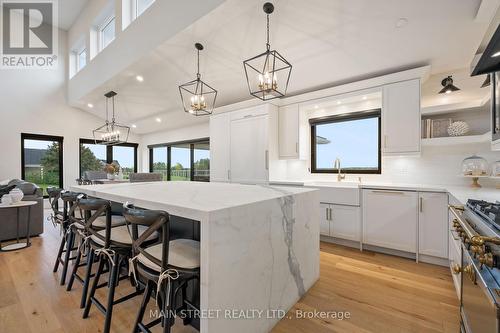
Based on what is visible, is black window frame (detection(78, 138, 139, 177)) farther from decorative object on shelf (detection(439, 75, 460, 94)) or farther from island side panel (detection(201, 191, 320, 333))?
decorative object on shelf (detection(439, 75, 460, 94))

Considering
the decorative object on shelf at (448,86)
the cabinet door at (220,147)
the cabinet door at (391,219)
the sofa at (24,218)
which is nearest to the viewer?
the cabinet door at (391,219)

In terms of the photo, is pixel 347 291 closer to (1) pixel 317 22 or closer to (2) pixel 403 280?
(2) pixel 403 280

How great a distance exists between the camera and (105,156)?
24.1 ft

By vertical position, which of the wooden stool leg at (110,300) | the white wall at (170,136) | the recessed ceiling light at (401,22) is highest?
the recessed ceiling light at (401,22)

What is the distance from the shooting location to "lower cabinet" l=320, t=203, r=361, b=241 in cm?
306

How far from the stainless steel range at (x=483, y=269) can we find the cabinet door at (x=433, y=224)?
1450 mm

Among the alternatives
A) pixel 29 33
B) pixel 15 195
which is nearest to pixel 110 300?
pixel 15 195

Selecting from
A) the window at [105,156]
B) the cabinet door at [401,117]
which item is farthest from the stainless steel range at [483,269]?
the window at [105,156]

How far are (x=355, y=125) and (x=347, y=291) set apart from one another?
8.47 feet

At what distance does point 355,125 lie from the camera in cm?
369

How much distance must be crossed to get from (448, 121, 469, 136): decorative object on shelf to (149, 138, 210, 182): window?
487 centimetres

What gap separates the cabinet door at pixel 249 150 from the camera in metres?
3.95

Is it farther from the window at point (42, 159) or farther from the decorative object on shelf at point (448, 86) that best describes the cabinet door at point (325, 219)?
the window at point (42, 159)

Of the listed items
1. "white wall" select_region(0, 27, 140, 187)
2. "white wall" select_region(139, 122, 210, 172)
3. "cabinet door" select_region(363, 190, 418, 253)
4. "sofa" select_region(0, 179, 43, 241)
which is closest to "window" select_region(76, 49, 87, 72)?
"white wall" select_region(0, 27, 140, 187)
